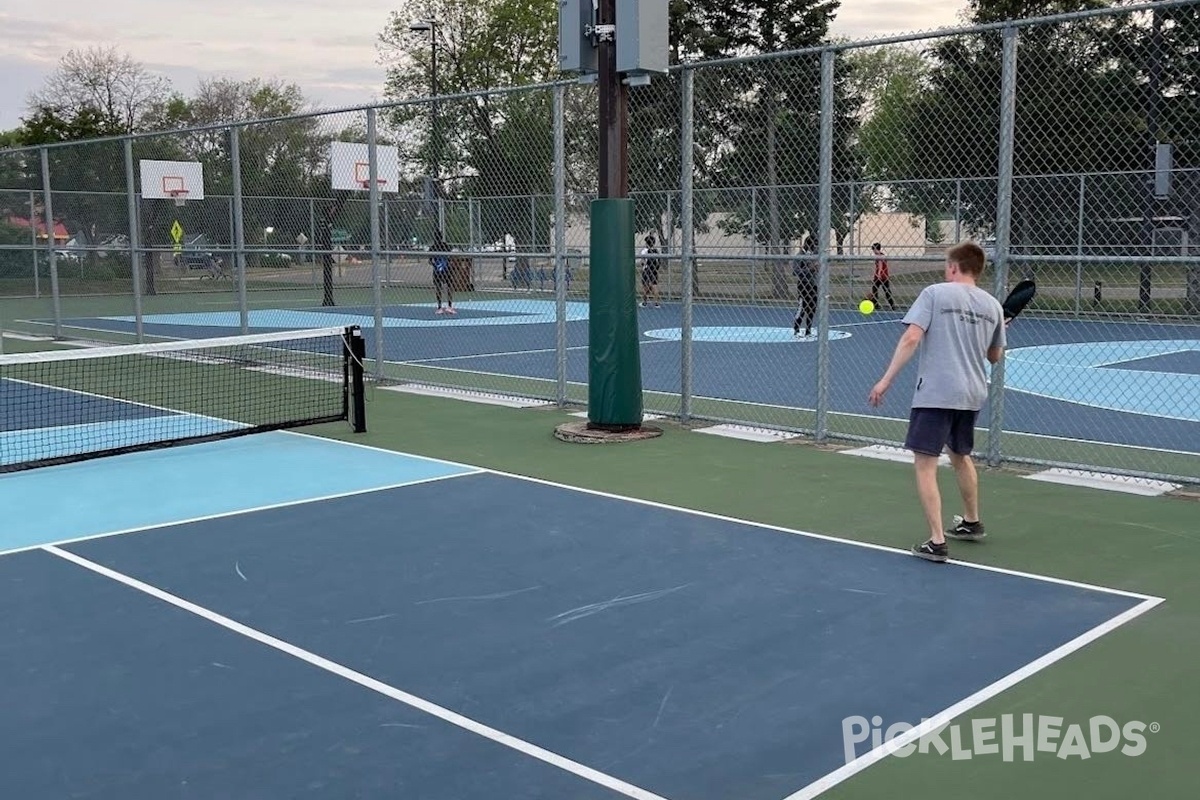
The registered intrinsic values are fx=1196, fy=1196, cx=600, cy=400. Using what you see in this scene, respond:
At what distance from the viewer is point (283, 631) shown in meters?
5.74

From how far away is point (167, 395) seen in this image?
13.8 m

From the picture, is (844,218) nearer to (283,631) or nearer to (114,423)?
(114,423)

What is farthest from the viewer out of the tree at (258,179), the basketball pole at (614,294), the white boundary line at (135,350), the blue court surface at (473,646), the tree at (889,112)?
the tree at (258,179)

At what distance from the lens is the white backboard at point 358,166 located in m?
15.2

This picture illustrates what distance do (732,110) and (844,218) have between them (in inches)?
218

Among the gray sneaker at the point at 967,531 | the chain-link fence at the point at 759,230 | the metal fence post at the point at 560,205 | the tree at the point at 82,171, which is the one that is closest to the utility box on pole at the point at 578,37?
the chain-link fence at the point at 759,230

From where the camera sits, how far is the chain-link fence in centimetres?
1201

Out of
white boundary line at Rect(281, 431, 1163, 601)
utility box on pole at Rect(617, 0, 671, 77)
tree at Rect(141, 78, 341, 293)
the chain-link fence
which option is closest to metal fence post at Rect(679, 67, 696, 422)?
the chain-link fence

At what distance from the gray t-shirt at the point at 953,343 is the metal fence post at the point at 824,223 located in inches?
122

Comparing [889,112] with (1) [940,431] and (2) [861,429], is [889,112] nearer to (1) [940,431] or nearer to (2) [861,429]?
(2) [861,429]

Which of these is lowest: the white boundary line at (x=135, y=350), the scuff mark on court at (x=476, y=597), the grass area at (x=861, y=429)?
the scuff mark on court at (x=476, y=597)

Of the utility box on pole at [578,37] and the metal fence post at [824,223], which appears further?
the utility box on pole at [578,37]

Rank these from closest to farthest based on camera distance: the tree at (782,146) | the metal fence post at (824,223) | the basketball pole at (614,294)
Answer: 1. the metal fence post at (824,223)
2. the basketball pole at (614,294)
3. the tree at (782,146)

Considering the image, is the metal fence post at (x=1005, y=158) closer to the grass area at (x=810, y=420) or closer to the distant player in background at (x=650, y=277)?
the grass area at (x=810, y=420)
